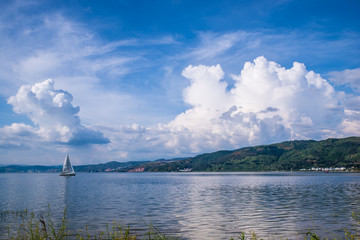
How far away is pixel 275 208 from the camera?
183 ft

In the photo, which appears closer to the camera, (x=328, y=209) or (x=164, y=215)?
(x=164, y=215)

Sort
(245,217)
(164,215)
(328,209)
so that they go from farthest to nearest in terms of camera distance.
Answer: (328,209)
(164,215)
(245,217)

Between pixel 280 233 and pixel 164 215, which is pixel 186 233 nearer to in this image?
pixel 280 233

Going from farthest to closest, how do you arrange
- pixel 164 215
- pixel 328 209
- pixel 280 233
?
pixel 328 209
pixel 164 215
pixel 280 233

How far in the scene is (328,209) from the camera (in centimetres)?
5394

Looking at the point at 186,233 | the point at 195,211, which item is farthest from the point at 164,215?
the point at 186,233

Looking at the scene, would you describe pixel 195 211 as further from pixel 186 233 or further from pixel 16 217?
pixel 16 217

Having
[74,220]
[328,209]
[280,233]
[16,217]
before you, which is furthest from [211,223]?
[16,217]

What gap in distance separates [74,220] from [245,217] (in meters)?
28.1

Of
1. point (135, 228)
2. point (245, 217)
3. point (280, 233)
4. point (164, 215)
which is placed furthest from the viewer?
point (164, 215)

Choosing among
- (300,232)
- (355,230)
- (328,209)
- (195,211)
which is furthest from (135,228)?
(328,209)

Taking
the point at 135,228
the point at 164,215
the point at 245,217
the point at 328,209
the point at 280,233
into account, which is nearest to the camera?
the point at 280,233

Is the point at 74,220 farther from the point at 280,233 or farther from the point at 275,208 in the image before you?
the point at 275,208

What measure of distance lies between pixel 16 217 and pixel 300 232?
150 ft
